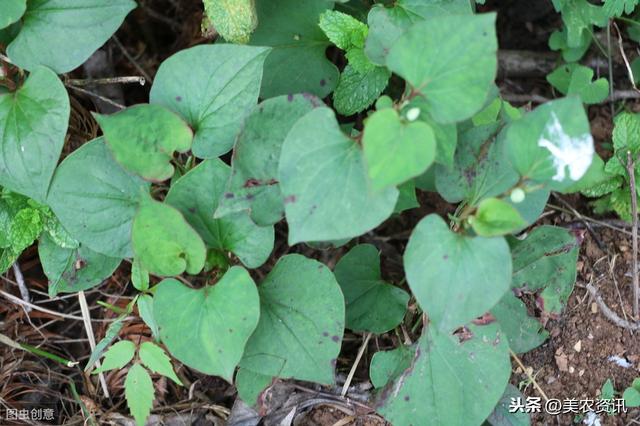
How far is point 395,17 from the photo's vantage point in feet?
4.53

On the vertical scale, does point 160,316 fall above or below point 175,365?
above

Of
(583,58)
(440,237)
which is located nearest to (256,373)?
(440,237)

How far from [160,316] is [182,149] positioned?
1.08 feet

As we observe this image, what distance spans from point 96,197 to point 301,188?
0.49m

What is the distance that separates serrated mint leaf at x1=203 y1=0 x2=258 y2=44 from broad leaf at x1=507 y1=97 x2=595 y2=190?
61 centimetres

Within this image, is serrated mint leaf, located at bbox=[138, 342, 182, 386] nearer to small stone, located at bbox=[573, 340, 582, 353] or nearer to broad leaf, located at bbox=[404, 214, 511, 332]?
broad leaf, located at bbox=[404, 214, 511, 332]

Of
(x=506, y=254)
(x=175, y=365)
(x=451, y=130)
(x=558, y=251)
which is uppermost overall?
(x=451, y=130)

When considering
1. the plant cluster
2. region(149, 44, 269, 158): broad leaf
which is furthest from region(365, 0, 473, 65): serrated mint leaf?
region(149, 44, 269, 158): broad leaf

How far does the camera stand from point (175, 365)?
1.62 metres

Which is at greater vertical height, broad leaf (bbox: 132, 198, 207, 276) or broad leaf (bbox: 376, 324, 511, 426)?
broad leaf (bbox: 132, 198, 207, 276)

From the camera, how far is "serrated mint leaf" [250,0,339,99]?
151 centimetres

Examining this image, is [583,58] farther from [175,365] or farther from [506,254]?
[175,365]

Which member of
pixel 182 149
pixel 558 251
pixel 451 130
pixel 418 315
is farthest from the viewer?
pixel 418 315

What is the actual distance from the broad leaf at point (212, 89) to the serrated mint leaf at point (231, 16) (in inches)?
3.4
